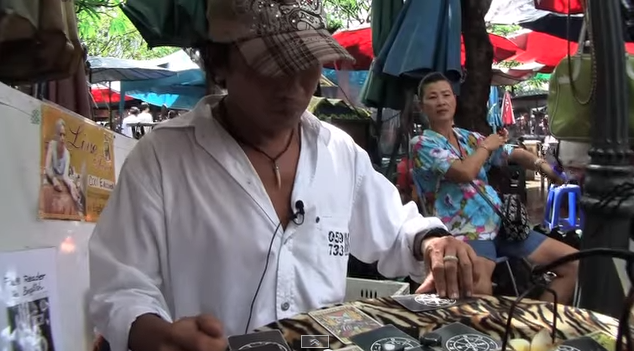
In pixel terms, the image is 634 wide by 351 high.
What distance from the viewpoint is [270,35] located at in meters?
1.34

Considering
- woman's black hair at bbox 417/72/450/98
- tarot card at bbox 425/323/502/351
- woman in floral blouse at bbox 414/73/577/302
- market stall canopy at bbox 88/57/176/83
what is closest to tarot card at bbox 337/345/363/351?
tarot card at bbox 425/323/502/351

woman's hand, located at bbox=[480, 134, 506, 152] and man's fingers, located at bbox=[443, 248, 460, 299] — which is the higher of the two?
woman's hand, located at bbox=[480, 134, 506, 152]

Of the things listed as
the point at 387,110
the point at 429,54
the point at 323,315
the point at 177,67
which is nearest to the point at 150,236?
the point at 323,315

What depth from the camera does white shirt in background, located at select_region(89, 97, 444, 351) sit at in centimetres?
130

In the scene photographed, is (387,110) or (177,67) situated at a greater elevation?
(177,67)

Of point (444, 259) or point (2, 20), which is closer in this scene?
point (444, 259)

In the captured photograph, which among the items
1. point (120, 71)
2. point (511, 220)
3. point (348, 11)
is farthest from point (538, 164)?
point (348, 11)

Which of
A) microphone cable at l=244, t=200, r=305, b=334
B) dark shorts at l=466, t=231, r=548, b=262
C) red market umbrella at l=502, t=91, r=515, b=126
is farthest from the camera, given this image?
red market umbrella at l=502, t=91, r=515, b=126

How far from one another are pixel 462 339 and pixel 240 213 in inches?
22.8

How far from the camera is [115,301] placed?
1.23m

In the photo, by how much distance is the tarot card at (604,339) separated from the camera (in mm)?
977

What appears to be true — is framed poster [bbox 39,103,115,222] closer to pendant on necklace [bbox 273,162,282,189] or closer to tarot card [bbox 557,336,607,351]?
pendant on necklace [bbox 273,162,282,189]

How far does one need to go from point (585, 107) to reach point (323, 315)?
1.69m

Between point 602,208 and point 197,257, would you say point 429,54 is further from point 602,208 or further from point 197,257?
point 197,257
